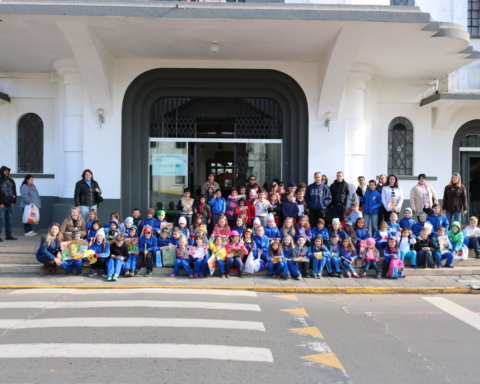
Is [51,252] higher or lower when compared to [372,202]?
lower

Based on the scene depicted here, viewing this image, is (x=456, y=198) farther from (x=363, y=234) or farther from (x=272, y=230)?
(x=272, y=230)

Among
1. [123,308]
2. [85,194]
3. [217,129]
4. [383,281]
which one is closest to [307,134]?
[217,129]

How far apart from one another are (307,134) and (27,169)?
8.00m

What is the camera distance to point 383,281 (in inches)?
394

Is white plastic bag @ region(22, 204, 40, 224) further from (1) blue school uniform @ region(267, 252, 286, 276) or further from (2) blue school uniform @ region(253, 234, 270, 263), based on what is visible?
(1) blue school uniform @ region(267, 252, 286, 276)

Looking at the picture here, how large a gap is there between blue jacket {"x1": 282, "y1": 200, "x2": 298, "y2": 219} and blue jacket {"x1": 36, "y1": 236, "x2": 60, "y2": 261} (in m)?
4.84

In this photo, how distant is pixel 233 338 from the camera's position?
6.16 m

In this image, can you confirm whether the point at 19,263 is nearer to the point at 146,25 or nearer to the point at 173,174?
the point at 173,174

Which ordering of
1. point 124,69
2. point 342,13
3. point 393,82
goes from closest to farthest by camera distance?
point 342,13, point 124,69, point 393,82

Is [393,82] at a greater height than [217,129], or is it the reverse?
[393,82]

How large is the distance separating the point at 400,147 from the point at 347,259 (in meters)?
5.47

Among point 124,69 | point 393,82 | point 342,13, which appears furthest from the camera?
point 393,82

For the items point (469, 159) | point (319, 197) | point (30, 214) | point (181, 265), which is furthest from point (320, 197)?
point (30, 214)

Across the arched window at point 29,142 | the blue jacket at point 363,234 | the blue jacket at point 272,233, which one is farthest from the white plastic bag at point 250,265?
the arched window at point 29,142
